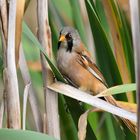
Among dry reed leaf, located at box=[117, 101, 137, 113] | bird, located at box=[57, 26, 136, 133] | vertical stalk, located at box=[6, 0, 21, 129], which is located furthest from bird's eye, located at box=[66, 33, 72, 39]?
vertical stalk, located at box=[6, 0, 21, 129]

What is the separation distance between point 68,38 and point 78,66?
0.16 m

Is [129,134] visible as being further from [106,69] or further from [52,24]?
[52,24]

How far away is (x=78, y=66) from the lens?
2.27 m

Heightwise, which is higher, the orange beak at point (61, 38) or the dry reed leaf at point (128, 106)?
the orange beak at point (61, 38)

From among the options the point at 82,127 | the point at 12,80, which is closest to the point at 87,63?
the point at 82,127

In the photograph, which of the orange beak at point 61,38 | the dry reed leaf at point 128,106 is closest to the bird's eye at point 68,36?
the orange beak at point 61,38

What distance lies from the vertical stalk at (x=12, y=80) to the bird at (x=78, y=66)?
2.75 feet

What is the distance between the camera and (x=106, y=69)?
1.69 metres

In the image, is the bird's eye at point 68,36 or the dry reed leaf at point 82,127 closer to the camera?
the dry reed leaf at point 82,127

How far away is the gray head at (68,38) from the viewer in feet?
6.64

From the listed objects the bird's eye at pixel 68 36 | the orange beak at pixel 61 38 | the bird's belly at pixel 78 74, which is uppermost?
the bird's eye at pixel 68 36

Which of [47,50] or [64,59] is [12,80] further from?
[64,59]

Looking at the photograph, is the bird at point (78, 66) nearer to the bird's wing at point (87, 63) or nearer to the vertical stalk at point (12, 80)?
the bird's wing at point (87, 63)

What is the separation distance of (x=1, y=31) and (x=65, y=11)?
0.70m
